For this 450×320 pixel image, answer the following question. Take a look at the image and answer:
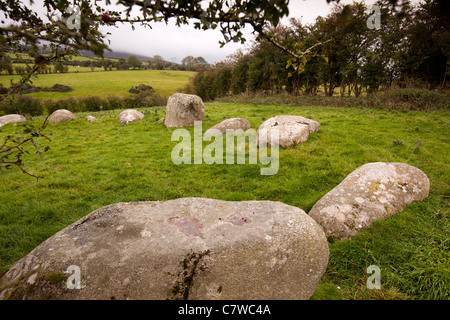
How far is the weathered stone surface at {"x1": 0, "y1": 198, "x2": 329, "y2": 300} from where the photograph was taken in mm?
2693

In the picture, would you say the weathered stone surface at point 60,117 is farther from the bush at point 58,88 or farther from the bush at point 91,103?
the bush at point 58,88

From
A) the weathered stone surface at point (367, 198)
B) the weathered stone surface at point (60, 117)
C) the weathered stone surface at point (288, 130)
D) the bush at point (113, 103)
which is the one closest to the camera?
the weathered stone surface at point (367, 198)

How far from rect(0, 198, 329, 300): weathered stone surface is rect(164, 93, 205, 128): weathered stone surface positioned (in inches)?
433

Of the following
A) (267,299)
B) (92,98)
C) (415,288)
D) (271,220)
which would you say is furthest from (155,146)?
(92,98)

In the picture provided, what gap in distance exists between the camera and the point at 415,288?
337 cm

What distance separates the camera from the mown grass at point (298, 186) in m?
3.80

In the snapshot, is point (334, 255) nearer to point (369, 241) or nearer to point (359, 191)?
point (369, 241)

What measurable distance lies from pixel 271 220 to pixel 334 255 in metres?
1.70

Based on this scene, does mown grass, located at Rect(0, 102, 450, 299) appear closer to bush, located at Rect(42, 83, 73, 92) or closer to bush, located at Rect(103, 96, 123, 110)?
bush, located at Rect(103, 96, 123, 110)

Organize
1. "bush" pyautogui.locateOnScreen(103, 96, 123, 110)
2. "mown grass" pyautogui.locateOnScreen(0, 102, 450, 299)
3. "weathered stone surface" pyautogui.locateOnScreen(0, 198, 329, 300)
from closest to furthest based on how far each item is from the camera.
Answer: "weathered stone surface" pyautogui.locateOnScreen(0, 198, 329, 300) → "mown grass" pyautogui.locateOnScreen(0, 102, 450, 299) → "bush" pyautogui.locateOnScreen(103, 96, 123, 110)

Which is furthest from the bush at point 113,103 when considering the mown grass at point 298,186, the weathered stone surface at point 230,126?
the weathered stone surface at point 230,126

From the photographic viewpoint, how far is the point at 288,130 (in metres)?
9.80

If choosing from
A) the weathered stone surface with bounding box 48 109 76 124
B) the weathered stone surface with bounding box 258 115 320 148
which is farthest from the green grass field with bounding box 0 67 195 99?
the weathered stone surface with bounding box 258 115 320 148

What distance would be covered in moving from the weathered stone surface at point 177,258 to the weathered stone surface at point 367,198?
4.23 ft
